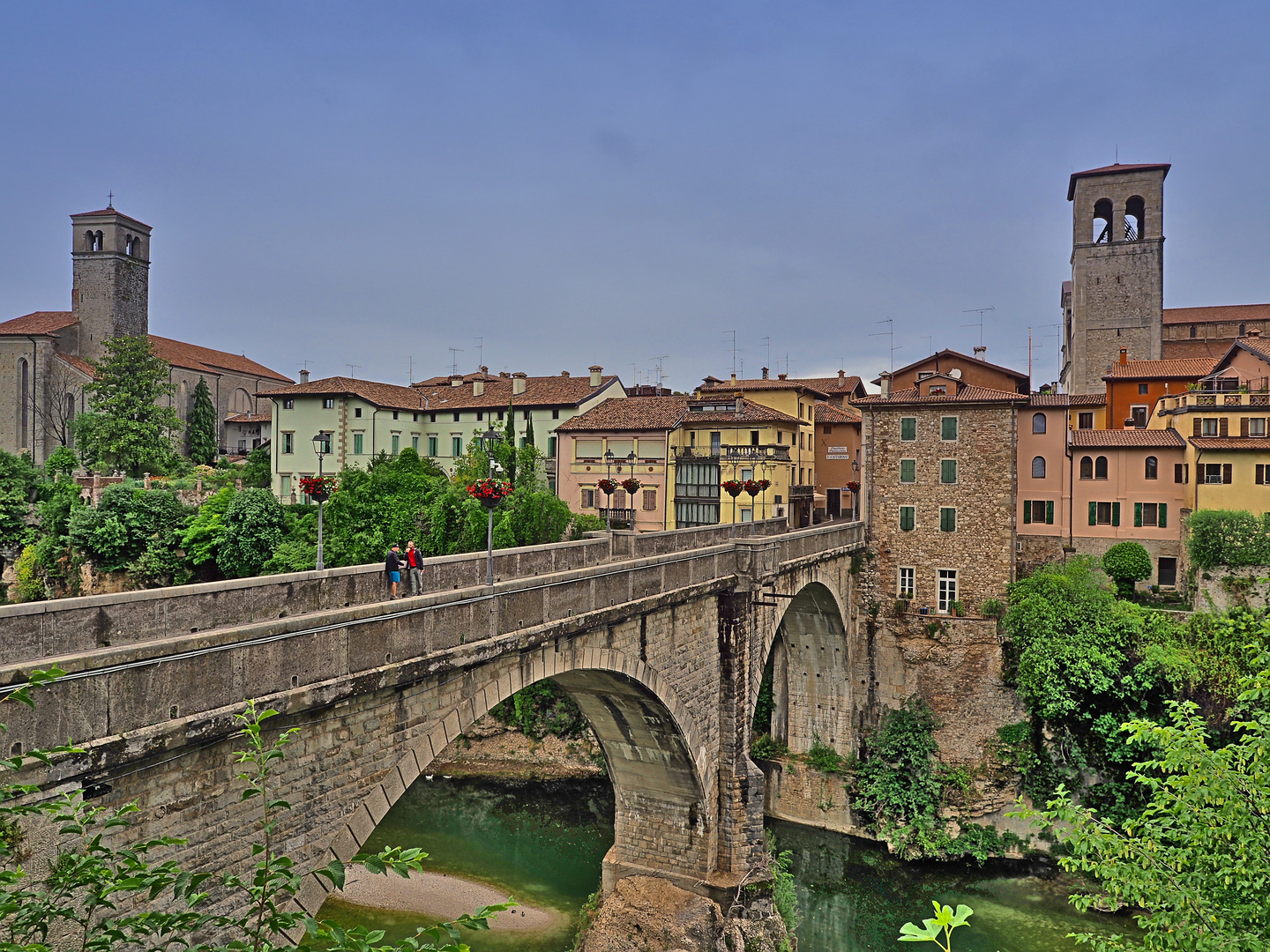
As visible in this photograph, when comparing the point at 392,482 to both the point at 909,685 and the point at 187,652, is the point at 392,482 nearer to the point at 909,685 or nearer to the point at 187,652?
the point at 909,685

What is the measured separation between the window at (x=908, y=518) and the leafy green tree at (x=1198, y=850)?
2271 cm

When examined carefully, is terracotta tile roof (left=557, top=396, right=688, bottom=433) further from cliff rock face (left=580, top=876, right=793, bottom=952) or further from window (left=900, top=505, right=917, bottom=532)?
cliff rock face (left=580, top=876, right=793, bottom=952)

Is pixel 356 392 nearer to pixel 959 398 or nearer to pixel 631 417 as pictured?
pixel 631 417

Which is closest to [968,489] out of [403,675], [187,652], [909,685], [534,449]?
[909,685]

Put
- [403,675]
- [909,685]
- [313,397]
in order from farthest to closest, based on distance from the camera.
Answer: [313,397], [909,685], [403,675]

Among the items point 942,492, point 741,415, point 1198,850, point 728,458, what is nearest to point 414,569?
point 1198,850

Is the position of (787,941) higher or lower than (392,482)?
lower

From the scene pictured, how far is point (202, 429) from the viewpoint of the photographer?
65.8m

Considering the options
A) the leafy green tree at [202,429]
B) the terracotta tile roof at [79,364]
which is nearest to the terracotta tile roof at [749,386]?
the leafy green tree at [202,429]

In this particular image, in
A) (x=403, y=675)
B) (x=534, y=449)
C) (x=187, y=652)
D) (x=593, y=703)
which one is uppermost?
(x=534, y=449)

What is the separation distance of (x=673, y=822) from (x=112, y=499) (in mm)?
33815

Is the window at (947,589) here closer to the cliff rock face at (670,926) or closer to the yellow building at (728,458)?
the yellow building at (728,458)

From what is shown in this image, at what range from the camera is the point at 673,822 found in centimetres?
2045

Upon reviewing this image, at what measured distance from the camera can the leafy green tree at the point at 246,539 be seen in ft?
131
